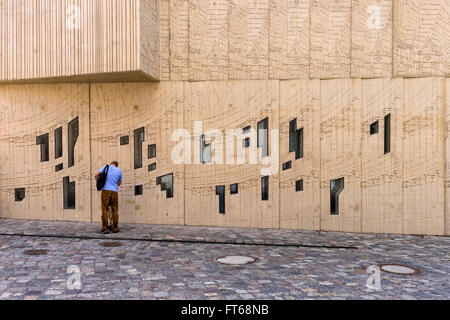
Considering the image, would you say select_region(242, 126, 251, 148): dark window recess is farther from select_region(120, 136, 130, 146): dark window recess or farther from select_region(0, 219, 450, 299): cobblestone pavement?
select_region(120, 136, 130, 146): dark window recess

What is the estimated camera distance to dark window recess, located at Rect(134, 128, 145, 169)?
9758 millimetres

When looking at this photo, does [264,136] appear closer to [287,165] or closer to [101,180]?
[287,165]

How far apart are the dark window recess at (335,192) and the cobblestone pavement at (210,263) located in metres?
0.64

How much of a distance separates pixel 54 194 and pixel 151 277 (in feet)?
19.8

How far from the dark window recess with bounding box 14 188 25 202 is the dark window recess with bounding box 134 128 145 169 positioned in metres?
3.30

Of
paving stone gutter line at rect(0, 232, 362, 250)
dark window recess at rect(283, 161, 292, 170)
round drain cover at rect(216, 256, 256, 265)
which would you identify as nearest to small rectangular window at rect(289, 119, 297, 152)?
dark window recess at rect(283, 161, 292, 170)

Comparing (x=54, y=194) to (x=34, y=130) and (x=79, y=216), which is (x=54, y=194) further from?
(x=34, y=130)

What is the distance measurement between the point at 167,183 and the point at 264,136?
2.76 m

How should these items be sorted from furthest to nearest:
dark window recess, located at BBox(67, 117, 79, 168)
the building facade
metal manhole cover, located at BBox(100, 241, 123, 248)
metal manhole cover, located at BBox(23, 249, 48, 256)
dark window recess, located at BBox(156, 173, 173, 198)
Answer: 1. dark window recess, located at BBox(67, 117, 79, 168)
2. dark window recess, located at BBox(156, 173, 173, 198)
3. the building facade
4. metal manhole cover, located at BBox(100, 241, 123, 248)
5. metal manhole cover, located at BBox(23, 249, 48, 256)

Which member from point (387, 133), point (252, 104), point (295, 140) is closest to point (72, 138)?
point (252, 104)

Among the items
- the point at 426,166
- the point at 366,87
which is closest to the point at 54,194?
the point at 366,87

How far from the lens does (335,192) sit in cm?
929

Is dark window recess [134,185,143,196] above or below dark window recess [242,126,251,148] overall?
below

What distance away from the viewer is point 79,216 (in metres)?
9.98
